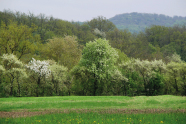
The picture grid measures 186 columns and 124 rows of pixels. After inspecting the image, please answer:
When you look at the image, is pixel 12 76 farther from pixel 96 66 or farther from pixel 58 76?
pixel 96 66

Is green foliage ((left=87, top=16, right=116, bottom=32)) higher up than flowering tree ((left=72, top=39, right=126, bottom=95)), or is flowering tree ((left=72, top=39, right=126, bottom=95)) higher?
green foliage ((left=87, top=16, right=116, bottom=32))

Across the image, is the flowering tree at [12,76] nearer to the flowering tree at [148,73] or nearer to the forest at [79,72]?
the forest at [79,72]

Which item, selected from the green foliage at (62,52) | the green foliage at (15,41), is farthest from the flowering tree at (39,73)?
the green foliage at (62,52)

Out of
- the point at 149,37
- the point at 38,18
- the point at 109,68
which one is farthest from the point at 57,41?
the point at 149,37

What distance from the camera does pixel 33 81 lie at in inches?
1344

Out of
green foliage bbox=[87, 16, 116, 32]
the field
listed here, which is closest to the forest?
the field

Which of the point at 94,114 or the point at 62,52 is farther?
the point at 62,52

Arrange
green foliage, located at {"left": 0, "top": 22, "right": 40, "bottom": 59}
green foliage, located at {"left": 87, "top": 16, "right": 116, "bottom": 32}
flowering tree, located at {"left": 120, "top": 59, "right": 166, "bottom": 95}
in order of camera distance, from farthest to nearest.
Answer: green foliage, located at {"left": 87, "top": 16, "right": 116, "bottom": 32}, green foliage, located at {"left": 0, "top": 22, "right": 40, "bottom": 59}, flowering tree, located at {"left": 120, "top": 59, "right": 166, "bottom": 95}

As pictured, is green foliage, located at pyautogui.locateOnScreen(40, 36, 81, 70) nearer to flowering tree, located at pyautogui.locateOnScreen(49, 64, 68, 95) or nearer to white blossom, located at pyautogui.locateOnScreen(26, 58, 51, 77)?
flowering tree, located at pyautogui.locateOnScreen(49, 64, 68, 95)

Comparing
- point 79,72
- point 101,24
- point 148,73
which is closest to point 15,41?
point 79,72

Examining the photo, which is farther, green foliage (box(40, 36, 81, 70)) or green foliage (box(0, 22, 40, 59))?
green foliage (box(40, 36, 81, 70))

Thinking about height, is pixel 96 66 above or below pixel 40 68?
above

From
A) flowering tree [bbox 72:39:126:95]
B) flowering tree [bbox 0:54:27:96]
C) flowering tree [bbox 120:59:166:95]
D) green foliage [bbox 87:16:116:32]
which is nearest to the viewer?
flowering tree [bbox 0:54:27:96]

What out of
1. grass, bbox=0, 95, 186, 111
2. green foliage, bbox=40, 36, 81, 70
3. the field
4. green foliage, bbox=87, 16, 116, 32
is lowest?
grass, bbox=0, 95, 186, 111
